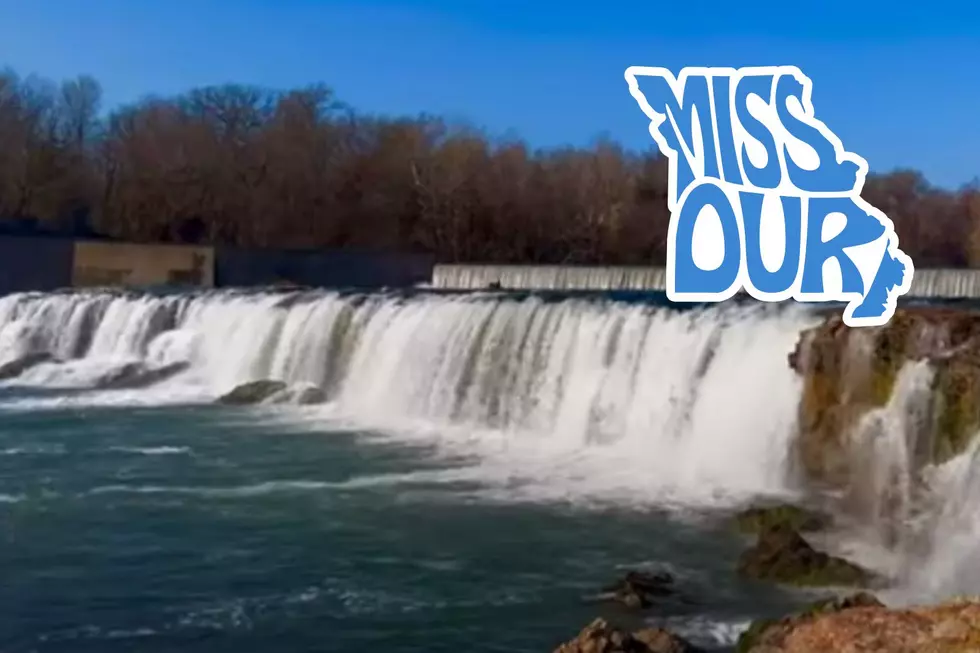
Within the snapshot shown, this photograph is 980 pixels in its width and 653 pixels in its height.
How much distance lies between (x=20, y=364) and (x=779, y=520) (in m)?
15.2

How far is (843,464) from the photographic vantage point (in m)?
10.6

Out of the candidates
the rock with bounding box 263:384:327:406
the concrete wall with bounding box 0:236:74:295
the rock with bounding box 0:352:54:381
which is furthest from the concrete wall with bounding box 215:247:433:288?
the rock with bounding box 263:384:327:406

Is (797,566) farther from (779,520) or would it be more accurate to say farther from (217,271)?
(217,271)

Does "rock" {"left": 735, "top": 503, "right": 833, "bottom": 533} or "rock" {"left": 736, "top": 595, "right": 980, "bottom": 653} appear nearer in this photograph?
"rock" {"left": 736, "top": 595, "right": 980, "bottom": 653}

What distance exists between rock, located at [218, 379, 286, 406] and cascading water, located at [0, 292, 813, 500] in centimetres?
63

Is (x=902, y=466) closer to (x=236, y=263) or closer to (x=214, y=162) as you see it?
(x=236, y=263)

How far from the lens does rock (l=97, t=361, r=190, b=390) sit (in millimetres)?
18969

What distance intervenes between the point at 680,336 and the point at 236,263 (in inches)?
877

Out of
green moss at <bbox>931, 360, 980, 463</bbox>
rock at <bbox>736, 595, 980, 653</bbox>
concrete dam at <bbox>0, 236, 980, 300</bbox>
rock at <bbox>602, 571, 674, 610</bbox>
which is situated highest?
concrete dam at <bbox>0, 236, 980, 300</bbox>

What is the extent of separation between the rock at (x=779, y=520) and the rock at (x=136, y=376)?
39.5 feet

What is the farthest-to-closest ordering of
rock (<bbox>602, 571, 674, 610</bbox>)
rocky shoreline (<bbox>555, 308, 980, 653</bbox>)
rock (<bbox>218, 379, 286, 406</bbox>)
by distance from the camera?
1. rock (<bbox>218, 379, 286, 406</bbox>)
2. rock (<bbox>602, 571, 674, 610</bbox>)
3. rocky shoreline (<bbox>555, 308, 980, 653</bbox>)

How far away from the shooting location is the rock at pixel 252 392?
17250 millimetres

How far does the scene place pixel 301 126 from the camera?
4959 centimetres

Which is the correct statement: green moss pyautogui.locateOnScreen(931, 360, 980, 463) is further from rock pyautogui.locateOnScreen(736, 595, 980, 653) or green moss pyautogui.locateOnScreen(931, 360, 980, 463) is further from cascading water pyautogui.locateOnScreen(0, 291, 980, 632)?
rock pyautogui.locateOnScreen(736, 595, 980, 653)
